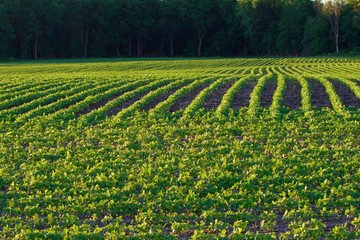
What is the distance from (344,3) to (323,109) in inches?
2905

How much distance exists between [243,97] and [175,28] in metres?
85.9

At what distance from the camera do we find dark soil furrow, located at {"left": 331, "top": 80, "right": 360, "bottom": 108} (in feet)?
65.0

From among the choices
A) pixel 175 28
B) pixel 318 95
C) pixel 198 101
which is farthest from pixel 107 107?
pixel 175 28

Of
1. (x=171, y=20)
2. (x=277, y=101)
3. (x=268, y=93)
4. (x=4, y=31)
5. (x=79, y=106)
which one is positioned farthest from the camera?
(x=171, y=20)

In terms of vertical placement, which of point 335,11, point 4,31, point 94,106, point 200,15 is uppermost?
point 200,15

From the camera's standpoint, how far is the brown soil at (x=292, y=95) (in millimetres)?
19891

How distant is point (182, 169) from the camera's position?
35.4 ft

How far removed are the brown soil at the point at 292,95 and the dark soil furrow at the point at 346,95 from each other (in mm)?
1829

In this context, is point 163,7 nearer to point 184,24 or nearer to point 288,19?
point 184,24

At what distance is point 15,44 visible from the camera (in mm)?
→ 94688

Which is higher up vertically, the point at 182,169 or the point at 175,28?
the point at 175,28

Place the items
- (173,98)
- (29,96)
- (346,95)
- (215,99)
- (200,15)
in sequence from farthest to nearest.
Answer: (200,15), (29,96), (346,95), (215,99), (173,98)

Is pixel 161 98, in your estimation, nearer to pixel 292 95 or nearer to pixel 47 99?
pixel 47 99

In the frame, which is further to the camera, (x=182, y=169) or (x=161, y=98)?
(x=161, y=98)
